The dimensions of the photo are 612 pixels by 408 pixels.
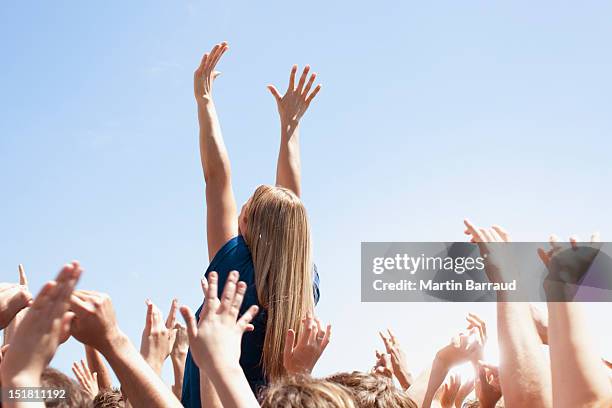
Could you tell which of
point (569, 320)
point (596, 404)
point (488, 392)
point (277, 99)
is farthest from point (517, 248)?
point (277, 99)

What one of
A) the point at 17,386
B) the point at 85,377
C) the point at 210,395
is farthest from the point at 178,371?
the point at 17,386

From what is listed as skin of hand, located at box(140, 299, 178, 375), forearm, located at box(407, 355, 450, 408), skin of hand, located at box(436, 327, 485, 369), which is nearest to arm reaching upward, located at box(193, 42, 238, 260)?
skin of hand, located at box(140, 299, 178, 375)

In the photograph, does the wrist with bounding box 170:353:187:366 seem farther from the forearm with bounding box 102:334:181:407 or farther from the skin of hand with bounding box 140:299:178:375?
the forearm with bounding box 102:334:181:407

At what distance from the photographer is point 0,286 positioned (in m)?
3.23

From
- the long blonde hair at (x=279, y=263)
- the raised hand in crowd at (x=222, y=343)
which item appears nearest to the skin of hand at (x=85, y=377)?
the long blonde hair at (x=279, y=263)

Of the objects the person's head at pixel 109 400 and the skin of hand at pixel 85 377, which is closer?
the person's head at pixel 109 400

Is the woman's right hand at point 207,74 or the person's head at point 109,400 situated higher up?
the woman's right hand at point 207,74

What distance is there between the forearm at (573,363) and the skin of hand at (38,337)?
5.63ft

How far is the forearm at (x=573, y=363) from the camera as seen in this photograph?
2.58 meters

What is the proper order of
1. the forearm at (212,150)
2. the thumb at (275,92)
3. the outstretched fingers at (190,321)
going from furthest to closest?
the thumb at (275,92) → the forearm at (212,150) → the outstretched fingers at (190,321)

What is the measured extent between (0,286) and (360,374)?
1.77 meters

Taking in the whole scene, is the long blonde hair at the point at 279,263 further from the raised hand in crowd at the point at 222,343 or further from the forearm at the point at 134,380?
the forearm at the point at 134,380

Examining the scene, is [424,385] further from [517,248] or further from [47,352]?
[47,352]

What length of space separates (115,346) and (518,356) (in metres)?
1.64
